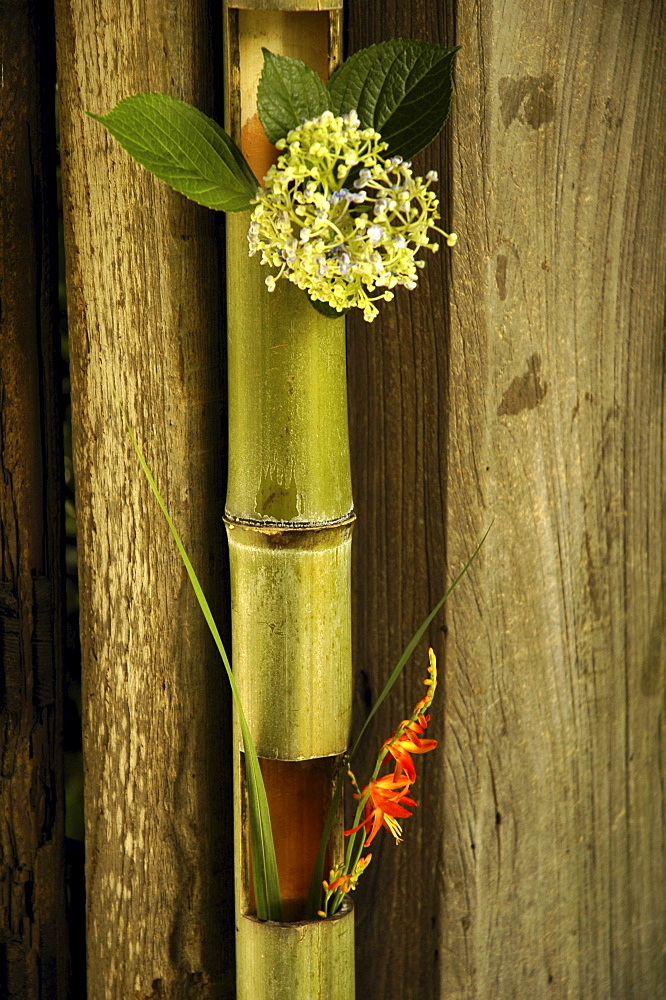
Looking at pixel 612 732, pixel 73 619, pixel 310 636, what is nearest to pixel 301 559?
pixel 310 636

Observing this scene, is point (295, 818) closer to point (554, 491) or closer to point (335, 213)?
point (554, 491)

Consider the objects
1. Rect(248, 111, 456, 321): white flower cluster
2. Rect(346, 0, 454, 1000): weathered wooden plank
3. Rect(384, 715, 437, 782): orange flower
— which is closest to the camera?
Rect(248, 111, 456, 321): white flower cluster

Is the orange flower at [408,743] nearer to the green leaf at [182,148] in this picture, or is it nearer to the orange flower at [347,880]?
the orange flower at [347,880]

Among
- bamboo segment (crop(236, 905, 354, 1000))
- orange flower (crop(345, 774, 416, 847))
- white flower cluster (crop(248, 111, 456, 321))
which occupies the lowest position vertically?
bamboo segment (crop(236, 905, 354, 1000))

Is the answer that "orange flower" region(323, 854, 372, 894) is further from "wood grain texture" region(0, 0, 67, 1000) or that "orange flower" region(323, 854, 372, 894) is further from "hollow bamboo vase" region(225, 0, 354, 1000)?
"wood grain texture" region(0, 0, 67, 1000)

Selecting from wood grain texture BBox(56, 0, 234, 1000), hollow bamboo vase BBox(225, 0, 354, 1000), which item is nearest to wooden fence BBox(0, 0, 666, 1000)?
wood grain texture BBox(56, 0, 234, 1000)
